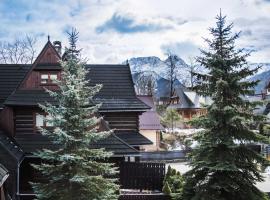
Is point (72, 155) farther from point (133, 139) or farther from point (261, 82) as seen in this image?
point (261, 82)

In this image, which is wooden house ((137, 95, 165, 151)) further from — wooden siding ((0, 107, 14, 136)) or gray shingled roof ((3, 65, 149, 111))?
wooden siding ((0, 107, 14, 136))

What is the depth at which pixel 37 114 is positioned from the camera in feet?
72.3

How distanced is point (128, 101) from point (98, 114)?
91.0 inches

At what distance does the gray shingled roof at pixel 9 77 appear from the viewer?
24.5 metres

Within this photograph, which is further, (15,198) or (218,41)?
(15,198)

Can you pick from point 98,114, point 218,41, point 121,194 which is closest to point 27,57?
point 98,114

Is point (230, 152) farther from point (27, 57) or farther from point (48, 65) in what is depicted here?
point (27, 57)

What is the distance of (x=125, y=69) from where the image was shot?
86.7 ft

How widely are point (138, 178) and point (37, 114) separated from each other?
6740 millimetres

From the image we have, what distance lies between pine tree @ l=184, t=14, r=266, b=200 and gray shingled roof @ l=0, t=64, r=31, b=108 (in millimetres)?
14121

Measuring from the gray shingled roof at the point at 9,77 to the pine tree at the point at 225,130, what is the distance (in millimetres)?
14121

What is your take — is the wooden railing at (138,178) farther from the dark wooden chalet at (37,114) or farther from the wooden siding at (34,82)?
the wooden siding at (34,82)

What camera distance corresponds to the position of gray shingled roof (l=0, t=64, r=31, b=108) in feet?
80.4

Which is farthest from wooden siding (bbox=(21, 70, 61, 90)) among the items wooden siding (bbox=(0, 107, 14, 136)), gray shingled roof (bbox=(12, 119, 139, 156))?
gray shingled roof (bbox=(12, 119, 139, 156))
